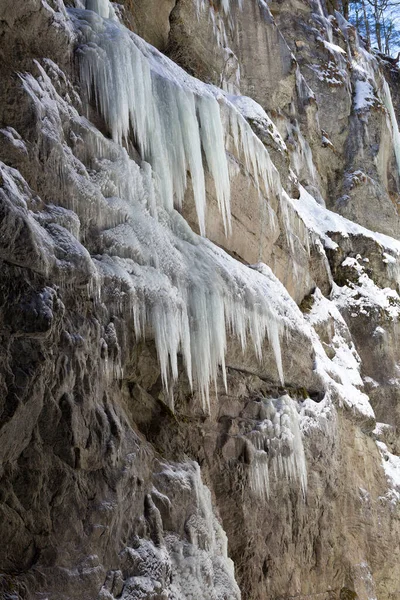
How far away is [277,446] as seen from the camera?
369 inches

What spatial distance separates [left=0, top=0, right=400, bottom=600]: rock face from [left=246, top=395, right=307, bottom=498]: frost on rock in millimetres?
30

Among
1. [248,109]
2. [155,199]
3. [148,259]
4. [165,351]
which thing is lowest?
[165,351]

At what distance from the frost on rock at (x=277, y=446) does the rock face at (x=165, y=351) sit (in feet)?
0.10

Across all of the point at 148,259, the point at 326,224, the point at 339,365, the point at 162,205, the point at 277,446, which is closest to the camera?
the point at 148,259

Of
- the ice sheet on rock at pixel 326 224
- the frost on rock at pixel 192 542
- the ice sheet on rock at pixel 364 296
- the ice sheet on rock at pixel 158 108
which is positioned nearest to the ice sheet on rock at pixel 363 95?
the ice sheet on rock at pixel 326 224

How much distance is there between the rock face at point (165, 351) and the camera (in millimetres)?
5414

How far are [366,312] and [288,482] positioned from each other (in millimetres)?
6833

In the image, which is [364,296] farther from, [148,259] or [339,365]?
[148,259]

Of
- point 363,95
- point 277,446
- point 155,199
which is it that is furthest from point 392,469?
point 363,95

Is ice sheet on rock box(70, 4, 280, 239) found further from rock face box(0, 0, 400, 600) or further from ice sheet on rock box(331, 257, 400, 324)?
ice sheet on rock box(331, 257, 400, 324)

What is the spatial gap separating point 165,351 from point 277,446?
2.90 m

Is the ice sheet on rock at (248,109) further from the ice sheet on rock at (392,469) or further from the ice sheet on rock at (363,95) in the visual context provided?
the ice sheet on rock at (363,95)

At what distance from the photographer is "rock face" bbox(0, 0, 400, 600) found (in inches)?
213

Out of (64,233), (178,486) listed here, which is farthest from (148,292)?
(178,486)
